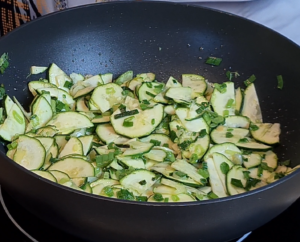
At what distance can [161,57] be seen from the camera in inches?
55.0

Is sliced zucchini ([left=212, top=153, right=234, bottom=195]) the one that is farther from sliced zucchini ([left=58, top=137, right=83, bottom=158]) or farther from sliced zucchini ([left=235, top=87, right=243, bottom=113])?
Answer: sliced zucchini ([left=58, top=137, right=83, bottom=158])

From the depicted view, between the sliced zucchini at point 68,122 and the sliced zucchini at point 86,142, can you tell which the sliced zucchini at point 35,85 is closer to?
the sliced zucchini at point 68,122

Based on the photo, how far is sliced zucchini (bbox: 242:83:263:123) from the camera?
1280mm

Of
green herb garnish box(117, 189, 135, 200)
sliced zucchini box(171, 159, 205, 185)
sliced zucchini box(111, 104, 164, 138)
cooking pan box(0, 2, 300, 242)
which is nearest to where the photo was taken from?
cooking pan box(0, 2, 300, 242)

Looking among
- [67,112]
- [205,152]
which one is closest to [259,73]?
[205,152]

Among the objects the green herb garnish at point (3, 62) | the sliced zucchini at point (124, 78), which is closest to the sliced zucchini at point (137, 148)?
the sliced zucchini at point (124, 78)

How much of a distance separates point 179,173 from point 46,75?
1.79ft

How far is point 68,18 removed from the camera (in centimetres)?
126

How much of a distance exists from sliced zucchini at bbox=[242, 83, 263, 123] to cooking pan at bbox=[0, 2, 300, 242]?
19mm

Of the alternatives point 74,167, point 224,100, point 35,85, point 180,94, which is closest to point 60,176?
point 74,167

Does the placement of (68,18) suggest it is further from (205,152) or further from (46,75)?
(205,152)

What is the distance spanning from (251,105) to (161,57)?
349mm

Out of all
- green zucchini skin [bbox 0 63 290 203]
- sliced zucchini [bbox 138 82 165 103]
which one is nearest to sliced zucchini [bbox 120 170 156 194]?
green zucchini skin [bbox 0 63 290 203]

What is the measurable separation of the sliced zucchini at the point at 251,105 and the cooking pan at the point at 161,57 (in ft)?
0.06
